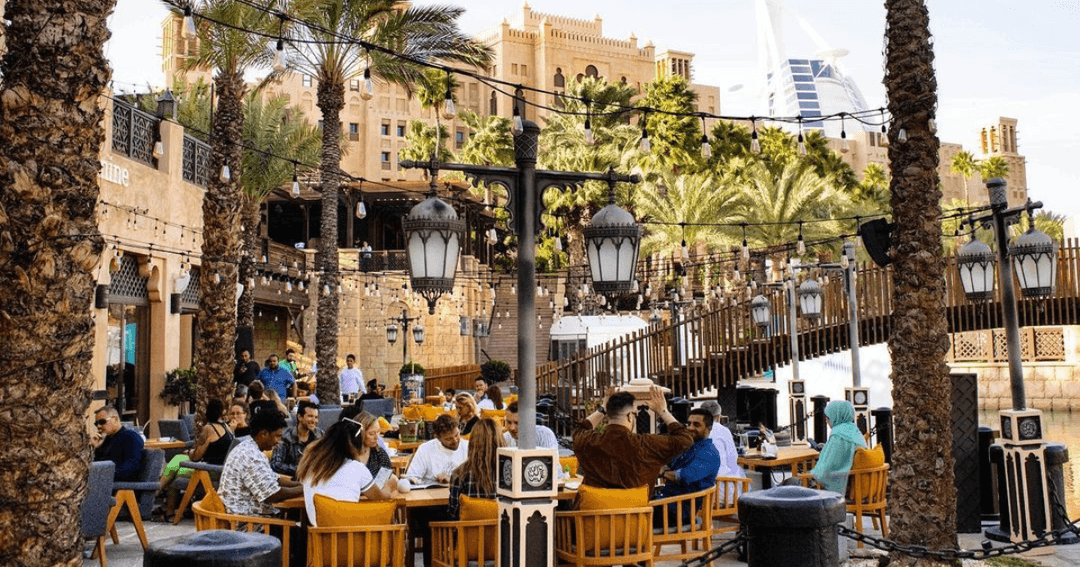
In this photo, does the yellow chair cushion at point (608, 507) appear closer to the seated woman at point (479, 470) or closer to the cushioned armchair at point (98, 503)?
the seated woman at point (479, 470)

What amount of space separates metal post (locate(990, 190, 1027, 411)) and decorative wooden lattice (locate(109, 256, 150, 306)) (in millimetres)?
15332

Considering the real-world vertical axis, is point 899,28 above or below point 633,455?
above

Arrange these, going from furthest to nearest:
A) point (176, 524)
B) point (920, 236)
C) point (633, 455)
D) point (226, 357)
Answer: point (226, 357) → point (176, 524) → point (920, 236) → point (633, 455)

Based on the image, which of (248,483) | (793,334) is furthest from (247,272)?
(248,483)

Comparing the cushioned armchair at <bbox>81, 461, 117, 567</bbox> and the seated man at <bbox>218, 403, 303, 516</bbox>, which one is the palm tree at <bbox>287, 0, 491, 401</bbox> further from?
the seated man at <bbox>218, 403, 303, 516</bbox>

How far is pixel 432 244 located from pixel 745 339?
13538mm

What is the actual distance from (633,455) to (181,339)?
1802 cm

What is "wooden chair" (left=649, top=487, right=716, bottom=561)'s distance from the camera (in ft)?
22.6

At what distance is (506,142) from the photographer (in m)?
48.2

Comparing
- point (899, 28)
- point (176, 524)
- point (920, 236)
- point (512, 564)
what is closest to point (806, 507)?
point (512, 564)

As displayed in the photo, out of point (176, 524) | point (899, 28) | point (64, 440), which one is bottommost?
point (176, 524)

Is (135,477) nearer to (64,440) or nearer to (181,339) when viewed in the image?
(64,440)

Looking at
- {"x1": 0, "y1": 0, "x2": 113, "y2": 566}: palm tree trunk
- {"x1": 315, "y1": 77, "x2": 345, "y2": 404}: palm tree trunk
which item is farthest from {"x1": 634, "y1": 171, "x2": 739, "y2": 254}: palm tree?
{"x1": 0, "y1": 0, "x2": 113, "y2": 566}: palm tree trunk

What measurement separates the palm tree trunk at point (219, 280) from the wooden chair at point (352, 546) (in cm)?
823
